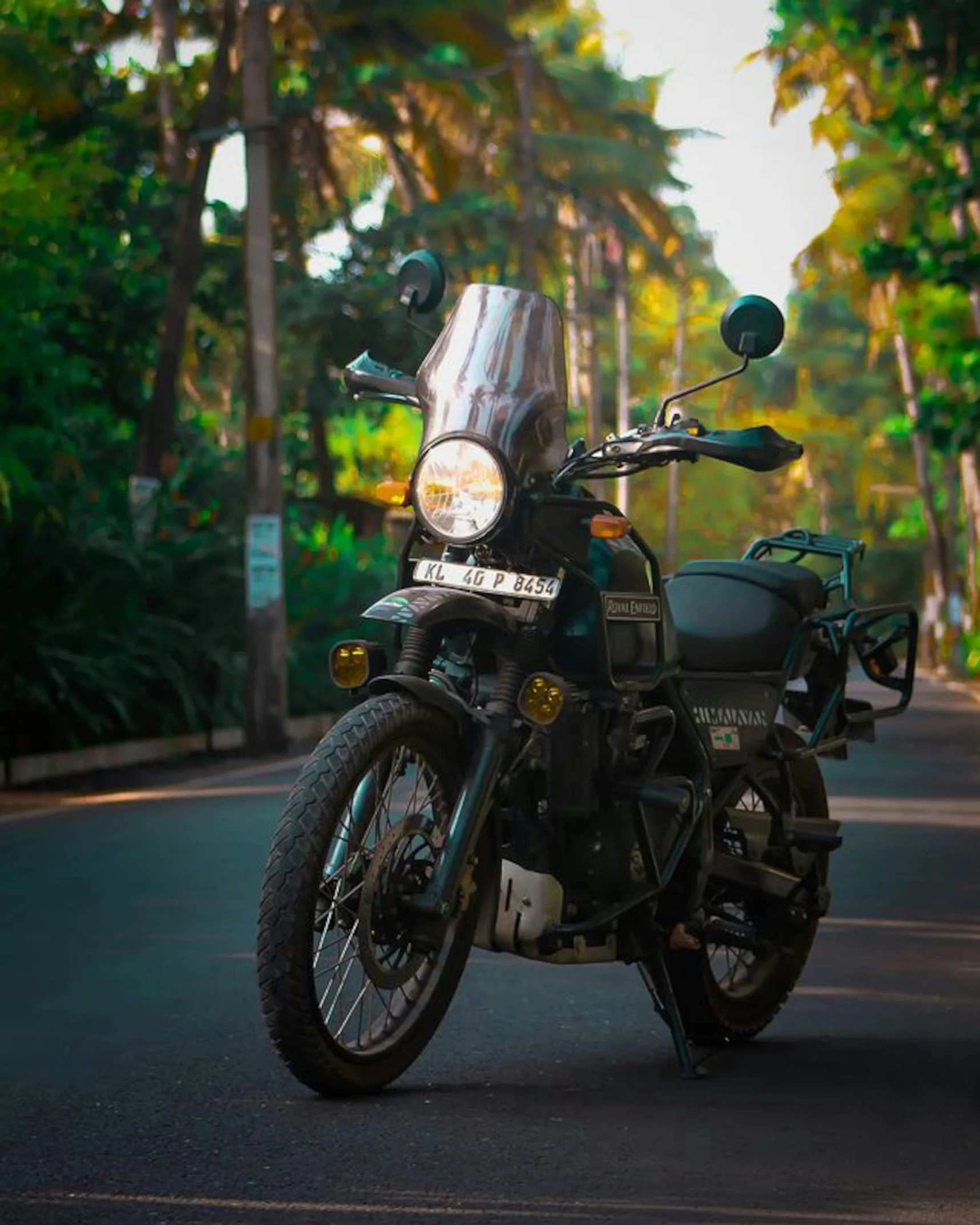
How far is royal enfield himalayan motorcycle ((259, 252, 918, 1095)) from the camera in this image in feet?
21.6

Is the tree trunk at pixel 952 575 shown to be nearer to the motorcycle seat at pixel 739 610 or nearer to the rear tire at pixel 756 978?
the rear tire at pixel 756 978

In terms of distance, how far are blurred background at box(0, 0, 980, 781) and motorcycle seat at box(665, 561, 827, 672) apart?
34.7ft

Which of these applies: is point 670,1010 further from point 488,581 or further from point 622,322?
point 622,322

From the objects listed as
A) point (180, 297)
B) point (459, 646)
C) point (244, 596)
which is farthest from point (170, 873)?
point (180, 297)

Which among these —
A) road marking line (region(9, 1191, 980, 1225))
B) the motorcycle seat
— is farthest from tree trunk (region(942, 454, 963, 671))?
road marking line (region(9, 1191, 980, 1225))

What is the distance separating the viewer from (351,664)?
6.86m

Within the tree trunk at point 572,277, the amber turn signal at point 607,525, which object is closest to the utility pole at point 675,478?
the tree trunk at point 572,277

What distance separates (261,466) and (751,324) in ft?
57.4

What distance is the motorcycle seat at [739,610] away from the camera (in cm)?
773

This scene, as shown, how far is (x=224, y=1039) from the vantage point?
7.74 m

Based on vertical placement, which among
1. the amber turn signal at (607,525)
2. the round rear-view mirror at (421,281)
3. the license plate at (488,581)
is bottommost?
the license plate at (488,581)

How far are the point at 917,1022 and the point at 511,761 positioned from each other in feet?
6.52

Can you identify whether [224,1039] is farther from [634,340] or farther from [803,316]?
[634,340]

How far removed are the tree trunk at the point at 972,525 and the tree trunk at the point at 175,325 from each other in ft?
87.4
